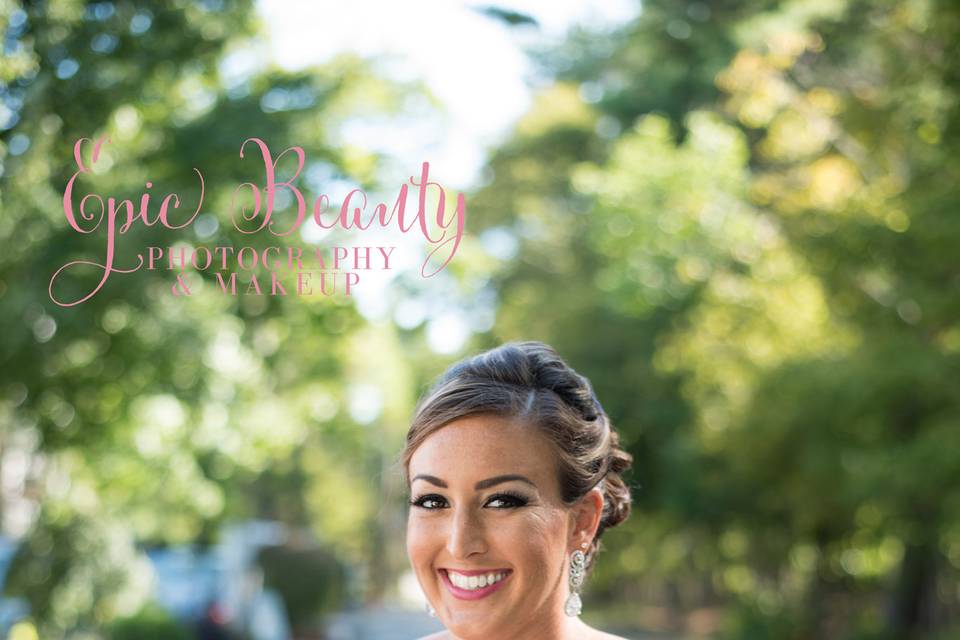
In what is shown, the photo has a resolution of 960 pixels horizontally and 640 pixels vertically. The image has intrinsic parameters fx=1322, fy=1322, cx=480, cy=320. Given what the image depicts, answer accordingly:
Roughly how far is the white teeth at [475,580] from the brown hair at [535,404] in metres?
0.20

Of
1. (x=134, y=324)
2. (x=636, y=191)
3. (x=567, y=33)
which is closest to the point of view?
(x=134, y=324)

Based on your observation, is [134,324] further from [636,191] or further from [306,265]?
[636,191]

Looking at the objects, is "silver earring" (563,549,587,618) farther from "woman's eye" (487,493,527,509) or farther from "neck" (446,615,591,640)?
"woman's eye" (487,493,527,509)

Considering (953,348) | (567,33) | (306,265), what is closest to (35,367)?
(306,265)

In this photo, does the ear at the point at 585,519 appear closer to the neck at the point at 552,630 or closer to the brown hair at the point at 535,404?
the brown hair at the point at 535,404

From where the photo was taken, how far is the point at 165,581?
15.7 m

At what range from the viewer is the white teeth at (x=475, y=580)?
226 centimetres

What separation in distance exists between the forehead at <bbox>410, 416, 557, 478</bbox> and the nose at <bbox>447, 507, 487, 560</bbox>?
7 centimetres

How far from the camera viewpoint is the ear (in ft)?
7.97

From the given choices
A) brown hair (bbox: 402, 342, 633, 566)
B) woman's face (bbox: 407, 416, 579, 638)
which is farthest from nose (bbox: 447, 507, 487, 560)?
brown hair (bbox: 402, 342, 633, 566)

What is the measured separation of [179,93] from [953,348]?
707 cm

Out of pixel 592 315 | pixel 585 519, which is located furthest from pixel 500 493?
pixel 592 315

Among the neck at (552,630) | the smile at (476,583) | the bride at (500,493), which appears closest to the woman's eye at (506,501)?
the bride at (500,493)

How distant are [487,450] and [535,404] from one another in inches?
5.1
